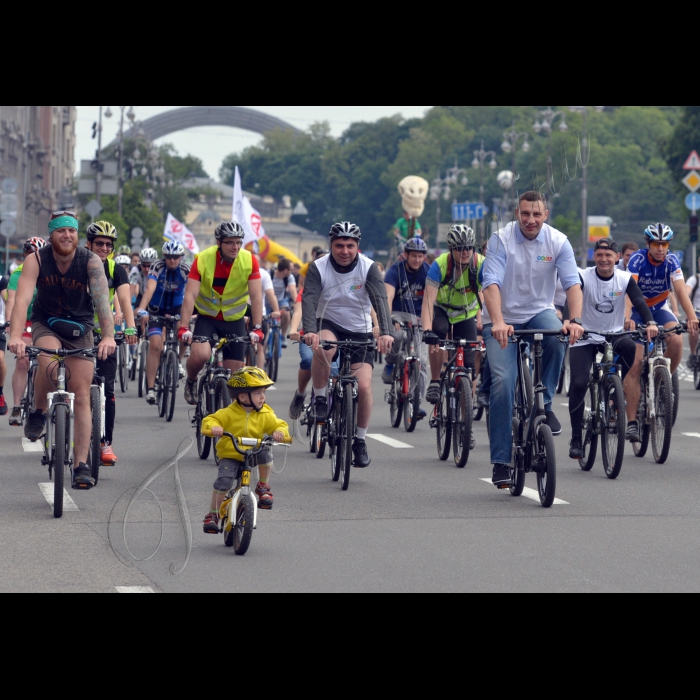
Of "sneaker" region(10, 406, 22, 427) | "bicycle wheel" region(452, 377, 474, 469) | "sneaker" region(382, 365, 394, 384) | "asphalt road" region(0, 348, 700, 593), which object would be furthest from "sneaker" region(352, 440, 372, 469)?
"sneaker" region(382, 365, 394, 384)

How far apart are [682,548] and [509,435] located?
2088 mm

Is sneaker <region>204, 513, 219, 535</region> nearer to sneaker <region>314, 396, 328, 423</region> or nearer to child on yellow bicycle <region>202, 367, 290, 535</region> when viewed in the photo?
child on yellow bicycle <region>202, 367, 290, 535</region>

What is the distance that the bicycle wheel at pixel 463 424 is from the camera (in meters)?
11.6

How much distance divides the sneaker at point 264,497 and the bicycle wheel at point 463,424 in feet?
12.2

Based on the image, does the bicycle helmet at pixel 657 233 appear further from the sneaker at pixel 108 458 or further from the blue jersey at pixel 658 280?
the sneaker at pixel 108 458

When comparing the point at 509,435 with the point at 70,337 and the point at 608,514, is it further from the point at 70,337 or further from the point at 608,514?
the point at 70,337

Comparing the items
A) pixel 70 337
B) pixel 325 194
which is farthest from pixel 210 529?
pixel 325 194

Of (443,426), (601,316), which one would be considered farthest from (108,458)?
(601,316)

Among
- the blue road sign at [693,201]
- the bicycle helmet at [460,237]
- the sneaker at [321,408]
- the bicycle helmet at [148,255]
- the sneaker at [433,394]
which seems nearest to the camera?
the sneaker at [321,408]

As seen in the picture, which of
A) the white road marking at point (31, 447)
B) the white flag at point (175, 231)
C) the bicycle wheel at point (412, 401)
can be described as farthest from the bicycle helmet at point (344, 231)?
the white flag at point (175, 231)

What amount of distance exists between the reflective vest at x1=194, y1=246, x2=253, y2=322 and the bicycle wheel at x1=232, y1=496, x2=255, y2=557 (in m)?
4.04

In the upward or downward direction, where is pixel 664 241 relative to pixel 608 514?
upward

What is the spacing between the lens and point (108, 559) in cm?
757

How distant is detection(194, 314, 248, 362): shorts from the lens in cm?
1183
